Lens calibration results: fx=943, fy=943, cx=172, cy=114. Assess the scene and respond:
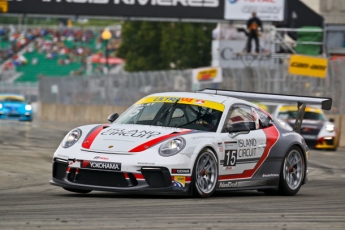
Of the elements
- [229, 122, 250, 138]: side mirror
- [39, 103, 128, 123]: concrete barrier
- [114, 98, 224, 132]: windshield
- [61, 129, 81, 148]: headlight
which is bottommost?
[39, 103, 128, 123]: concrete barrier

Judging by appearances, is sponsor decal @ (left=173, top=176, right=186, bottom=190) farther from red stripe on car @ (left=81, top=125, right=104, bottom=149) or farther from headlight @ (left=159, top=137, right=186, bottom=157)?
red stripe on car @ (left=81, top=125, right=104, bottom=149)

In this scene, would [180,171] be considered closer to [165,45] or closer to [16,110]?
[16,110]

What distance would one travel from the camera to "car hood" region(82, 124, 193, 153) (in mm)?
9867

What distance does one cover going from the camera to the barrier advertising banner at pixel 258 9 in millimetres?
36125

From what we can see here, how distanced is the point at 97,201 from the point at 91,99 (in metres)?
37.5

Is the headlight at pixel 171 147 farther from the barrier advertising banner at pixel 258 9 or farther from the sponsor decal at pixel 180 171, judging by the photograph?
the barrier advertising banner at pixel 258 9

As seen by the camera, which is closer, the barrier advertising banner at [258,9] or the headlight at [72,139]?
the headlight at [72,139]

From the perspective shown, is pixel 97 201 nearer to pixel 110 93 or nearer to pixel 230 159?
pixel 230 159

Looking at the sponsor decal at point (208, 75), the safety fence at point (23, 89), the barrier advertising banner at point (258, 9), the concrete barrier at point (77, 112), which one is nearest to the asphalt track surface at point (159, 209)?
the sponsor decal at point (208, 75)

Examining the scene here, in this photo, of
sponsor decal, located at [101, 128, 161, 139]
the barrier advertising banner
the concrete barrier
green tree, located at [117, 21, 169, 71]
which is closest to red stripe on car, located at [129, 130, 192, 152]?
sponsor decal, located at [101, 128, 161, 139]

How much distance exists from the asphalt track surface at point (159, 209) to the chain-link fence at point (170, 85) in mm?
16817

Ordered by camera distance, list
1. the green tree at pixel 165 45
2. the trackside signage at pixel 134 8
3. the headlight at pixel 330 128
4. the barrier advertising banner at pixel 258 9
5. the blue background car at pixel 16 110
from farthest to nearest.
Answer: the green tree at pixel 165 45 → the blue background car at pixel 16 110 → the barrier advertising banner at pixel 258 9 → the trackside signage at pixel 134 8 → the headlight at pixel 330 128

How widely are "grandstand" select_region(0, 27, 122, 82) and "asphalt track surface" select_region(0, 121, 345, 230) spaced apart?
64.8 meters

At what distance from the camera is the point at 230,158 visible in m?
10.6
